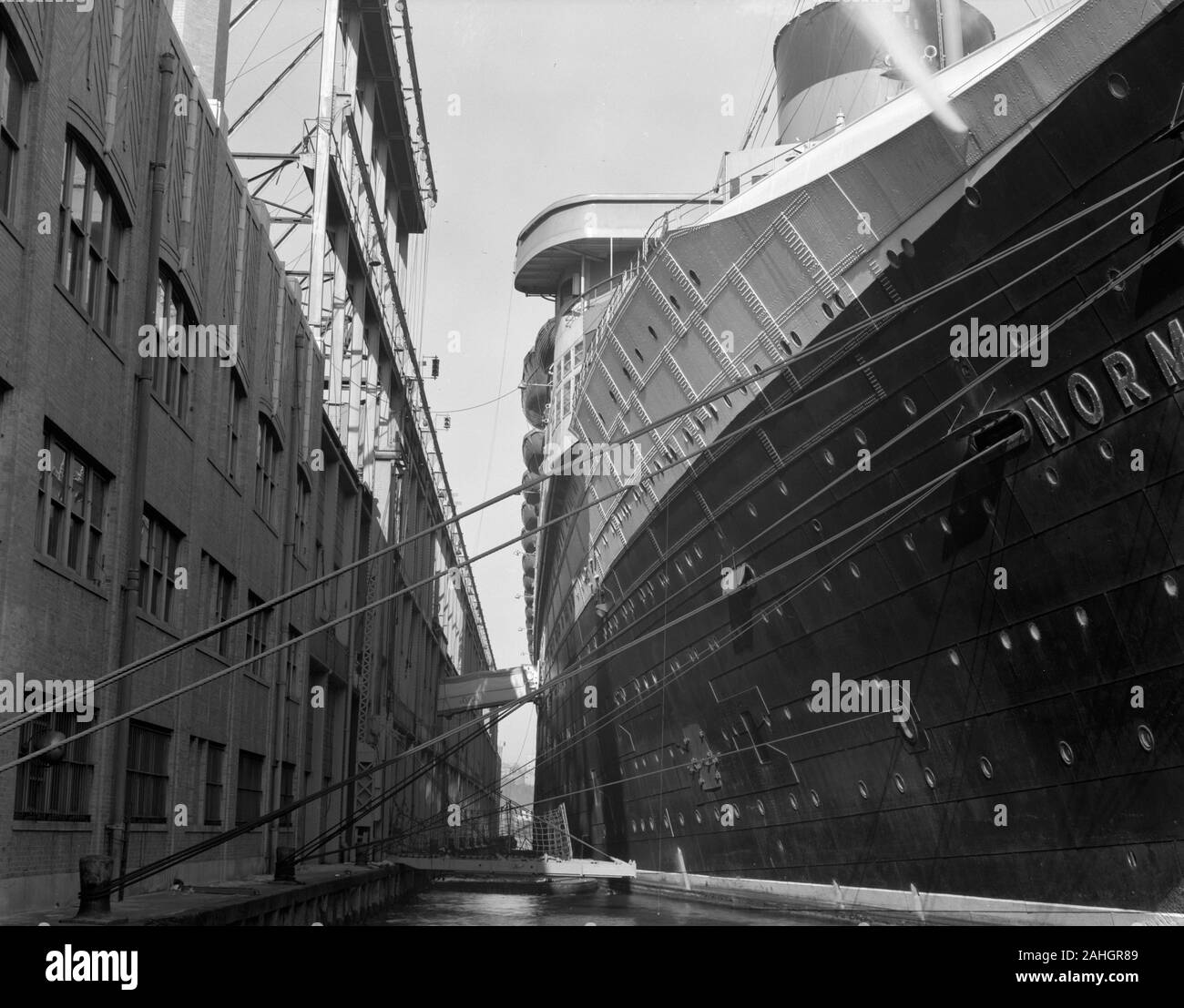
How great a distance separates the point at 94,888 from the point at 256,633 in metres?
13.0

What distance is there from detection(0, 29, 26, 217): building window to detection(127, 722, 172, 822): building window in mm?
6596

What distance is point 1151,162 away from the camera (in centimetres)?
1123

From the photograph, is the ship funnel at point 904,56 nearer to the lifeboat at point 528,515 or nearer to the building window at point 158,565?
the building window at point 158,565

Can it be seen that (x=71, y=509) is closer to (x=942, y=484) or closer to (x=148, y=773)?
(x=148, y=773)

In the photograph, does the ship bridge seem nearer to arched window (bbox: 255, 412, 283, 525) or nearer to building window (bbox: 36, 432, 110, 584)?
arched window (bbox: 255, 412, 283, 525)

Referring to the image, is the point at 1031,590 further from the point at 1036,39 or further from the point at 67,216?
the point at 67,216

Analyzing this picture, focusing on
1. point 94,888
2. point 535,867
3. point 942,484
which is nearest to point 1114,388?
point 942,484

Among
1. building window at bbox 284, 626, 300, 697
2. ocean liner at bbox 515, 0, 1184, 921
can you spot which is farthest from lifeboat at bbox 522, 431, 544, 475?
ocean liner at bbox 515, 0, 1184, 921

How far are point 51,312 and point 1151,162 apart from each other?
9.91 meters

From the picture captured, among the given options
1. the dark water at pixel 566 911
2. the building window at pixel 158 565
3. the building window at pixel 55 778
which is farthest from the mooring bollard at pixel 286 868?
the building window at pixel 55 778

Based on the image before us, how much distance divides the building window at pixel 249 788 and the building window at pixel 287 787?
6.08ft

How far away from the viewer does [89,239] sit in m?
14.4

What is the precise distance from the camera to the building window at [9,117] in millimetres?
11914
